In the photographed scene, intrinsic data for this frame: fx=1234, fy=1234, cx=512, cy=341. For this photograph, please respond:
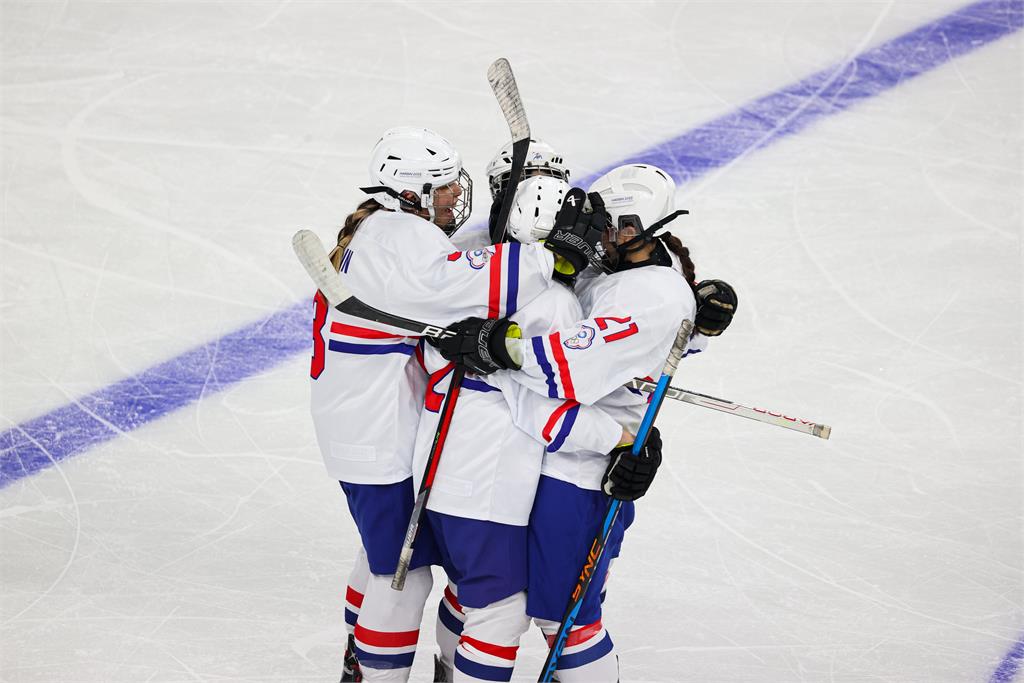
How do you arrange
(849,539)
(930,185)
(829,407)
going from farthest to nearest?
(930,185)
(829,407)
(849,539)

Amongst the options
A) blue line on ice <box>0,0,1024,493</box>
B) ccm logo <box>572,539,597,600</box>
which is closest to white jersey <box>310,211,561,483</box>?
ccm logo <box>572,539,597,600</box>

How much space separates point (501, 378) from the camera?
108 inches

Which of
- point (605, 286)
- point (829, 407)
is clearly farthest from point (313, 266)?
point (829, 407)

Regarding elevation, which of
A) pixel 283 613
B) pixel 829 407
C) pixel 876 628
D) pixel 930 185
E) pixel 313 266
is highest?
pixel 930 185

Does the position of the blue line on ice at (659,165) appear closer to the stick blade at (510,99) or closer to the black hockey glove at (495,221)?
the stick blade at (510,99)

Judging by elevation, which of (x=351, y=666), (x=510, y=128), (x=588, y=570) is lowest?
(x=351, y=666)

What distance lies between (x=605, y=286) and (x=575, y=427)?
0.32 metres

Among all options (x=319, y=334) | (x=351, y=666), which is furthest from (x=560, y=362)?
(x=351, y=666)

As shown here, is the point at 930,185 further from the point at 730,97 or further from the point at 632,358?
the point at 632,358

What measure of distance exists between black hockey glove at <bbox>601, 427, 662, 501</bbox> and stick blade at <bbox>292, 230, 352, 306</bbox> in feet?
2.30

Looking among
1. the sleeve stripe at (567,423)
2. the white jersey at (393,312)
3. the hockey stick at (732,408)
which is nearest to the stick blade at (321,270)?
the white jersey at (393,312)

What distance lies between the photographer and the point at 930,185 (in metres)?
5.80

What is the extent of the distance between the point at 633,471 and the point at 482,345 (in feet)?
1.41

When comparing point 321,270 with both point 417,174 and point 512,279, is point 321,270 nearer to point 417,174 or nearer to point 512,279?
point 417,174
